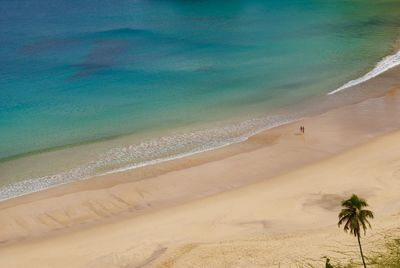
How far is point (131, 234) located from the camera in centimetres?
3116

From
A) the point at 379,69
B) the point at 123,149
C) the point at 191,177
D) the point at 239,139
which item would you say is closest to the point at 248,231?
the point at 191,177

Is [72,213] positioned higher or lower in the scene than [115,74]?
lower

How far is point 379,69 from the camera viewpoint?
183 feet

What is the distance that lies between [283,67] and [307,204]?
2778 centimetres

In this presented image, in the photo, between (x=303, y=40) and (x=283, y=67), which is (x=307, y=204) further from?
(x=303, y=40)

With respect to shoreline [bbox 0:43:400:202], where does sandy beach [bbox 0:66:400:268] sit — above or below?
below

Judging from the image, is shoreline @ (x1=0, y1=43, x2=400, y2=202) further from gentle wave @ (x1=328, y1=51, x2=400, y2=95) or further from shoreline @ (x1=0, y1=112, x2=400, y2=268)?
shoreline @ (x1=0, y1=112, x2=400, y2=268)

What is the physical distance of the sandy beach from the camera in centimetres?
2872

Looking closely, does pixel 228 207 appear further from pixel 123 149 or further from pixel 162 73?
pixel 162 73

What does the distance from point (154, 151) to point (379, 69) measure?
25.4 meters

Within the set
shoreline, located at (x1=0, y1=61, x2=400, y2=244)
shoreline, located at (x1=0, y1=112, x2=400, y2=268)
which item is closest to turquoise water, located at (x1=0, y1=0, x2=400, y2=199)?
shoreline, located at (x1=0, y1=61, x2=400, y2=244)

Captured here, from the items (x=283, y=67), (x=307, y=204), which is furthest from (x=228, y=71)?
(x=307, y=204)

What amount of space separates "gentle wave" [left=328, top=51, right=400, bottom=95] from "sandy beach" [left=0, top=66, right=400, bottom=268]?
8.94 metres

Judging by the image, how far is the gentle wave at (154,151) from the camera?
39.2m
